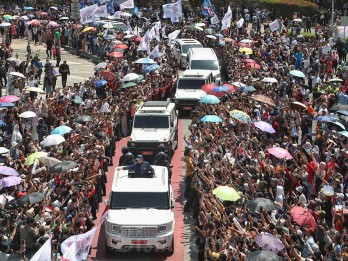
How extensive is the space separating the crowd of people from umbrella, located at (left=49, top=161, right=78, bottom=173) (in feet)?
0.14

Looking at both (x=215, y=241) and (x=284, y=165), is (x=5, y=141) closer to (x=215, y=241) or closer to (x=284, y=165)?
(x=284, y=165)

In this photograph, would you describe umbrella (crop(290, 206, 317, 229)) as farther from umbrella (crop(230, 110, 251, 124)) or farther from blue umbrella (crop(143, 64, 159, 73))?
blue umbrella (crop(143, 64, 159, 73))

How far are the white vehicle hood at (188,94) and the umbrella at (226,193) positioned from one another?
14.7 metres

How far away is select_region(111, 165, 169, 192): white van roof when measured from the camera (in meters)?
19.5

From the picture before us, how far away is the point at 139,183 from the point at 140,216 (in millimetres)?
1224

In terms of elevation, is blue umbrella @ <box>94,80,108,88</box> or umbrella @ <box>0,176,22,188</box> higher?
blue umbrella @ <box>94,80,108,88</box>

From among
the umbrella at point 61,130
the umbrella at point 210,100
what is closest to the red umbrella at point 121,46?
the umbrella at point 210,100

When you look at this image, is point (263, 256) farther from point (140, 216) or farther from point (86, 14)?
point (86, 14)

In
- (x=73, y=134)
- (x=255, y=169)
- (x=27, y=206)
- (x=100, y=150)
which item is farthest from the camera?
(x=73, y=134)

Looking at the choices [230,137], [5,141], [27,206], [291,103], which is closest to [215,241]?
[27,206]

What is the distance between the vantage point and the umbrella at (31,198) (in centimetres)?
1800

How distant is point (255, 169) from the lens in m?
20.5

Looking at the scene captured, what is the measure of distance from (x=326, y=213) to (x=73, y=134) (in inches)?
360

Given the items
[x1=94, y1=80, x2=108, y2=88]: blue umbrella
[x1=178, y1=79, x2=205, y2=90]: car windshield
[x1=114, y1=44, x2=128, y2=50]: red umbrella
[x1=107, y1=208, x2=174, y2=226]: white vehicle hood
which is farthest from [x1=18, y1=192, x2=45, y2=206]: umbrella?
[x1=114, y1=44, x2=128, y2=50]: red umbrella
